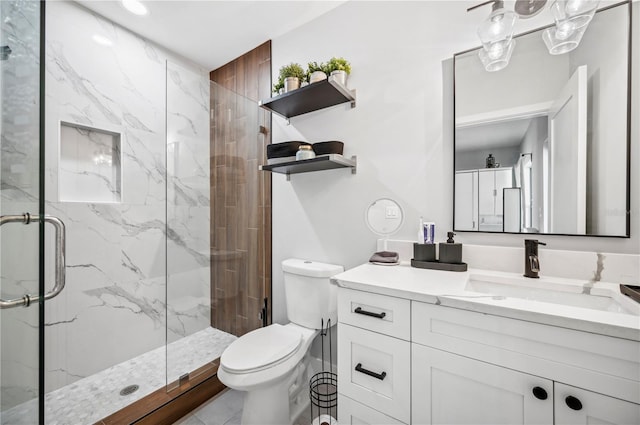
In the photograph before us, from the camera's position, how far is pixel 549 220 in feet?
3.71

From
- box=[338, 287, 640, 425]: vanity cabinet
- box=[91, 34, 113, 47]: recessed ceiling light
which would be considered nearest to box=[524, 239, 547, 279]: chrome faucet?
box=[338, 287, 640, 425]: vanity cabinet

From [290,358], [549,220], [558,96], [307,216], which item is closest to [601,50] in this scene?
[558,96]

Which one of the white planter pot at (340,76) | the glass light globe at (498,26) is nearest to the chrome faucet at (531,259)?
the glass light globe at (498,26)

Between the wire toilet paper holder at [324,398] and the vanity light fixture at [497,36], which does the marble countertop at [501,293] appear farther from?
the vanity light fixture at [497,36]

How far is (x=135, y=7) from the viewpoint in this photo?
1775 millimetres

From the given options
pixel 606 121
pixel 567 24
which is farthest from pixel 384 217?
pixel 567 24

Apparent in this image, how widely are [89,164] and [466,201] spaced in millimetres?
2418

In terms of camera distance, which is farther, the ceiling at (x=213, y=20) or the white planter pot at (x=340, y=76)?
the ceiling at (x=213, y=20)

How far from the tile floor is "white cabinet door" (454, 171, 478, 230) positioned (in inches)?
54.9

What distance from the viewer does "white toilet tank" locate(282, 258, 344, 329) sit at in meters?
1.57

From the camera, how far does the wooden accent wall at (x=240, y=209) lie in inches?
74.5

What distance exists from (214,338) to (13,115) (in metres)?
1.63

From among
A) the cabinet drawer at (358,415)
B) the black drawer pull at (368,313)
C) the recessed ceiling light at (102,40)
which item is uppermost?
the recessed ceiling light at (102,40)

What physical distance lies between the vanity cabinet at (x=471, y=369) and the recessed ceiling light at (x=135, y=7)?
222 cm
